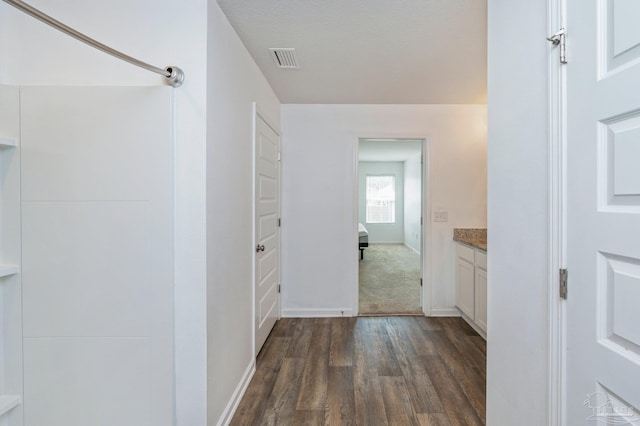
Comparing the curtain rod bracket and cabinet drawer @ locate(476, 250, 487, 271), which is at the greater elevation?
the curtain rod bracket

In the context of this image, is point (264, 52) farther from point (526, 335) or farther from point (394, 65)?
point (526, 335)

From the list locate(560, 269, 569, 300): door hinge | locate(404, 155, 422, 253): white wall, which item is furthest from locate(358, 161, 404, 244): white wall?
locate(560, 269, 569, 300): door hinge

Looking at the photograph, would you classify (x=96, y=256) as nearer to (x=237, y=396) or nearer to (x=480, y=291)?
(x=237, y=396)

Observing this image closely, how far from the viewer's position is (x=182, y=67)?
1.42 m

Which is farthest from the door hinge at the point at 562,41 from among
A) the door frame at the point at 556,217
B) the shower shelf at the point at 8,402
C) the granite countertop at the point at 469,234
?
the shower shelf at the point at 8,402

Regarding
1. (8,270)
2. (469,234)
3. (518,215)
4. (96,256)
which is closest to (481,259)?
(469,234)

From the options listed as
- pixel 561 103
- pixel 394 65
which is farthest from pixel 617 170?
pixel 394 65

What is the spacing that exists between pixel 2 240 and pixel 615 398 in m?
2.38

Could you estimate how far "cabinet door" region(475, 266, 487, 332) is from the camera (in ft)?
8.28

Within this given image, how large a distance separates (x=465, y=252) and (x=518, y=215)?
1943mm

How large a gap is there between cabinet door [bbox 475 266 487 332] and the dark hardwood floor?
0.62ft

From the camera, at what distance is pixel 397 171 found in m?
8.59

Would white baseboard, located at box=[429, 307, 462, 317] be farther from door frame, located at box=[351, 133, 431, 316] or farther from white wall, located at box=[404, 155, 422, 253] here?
white wall, located at box=[404, 155, 422, 253]

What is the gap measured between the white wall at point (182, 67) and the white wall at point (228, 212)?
0.17 feet
